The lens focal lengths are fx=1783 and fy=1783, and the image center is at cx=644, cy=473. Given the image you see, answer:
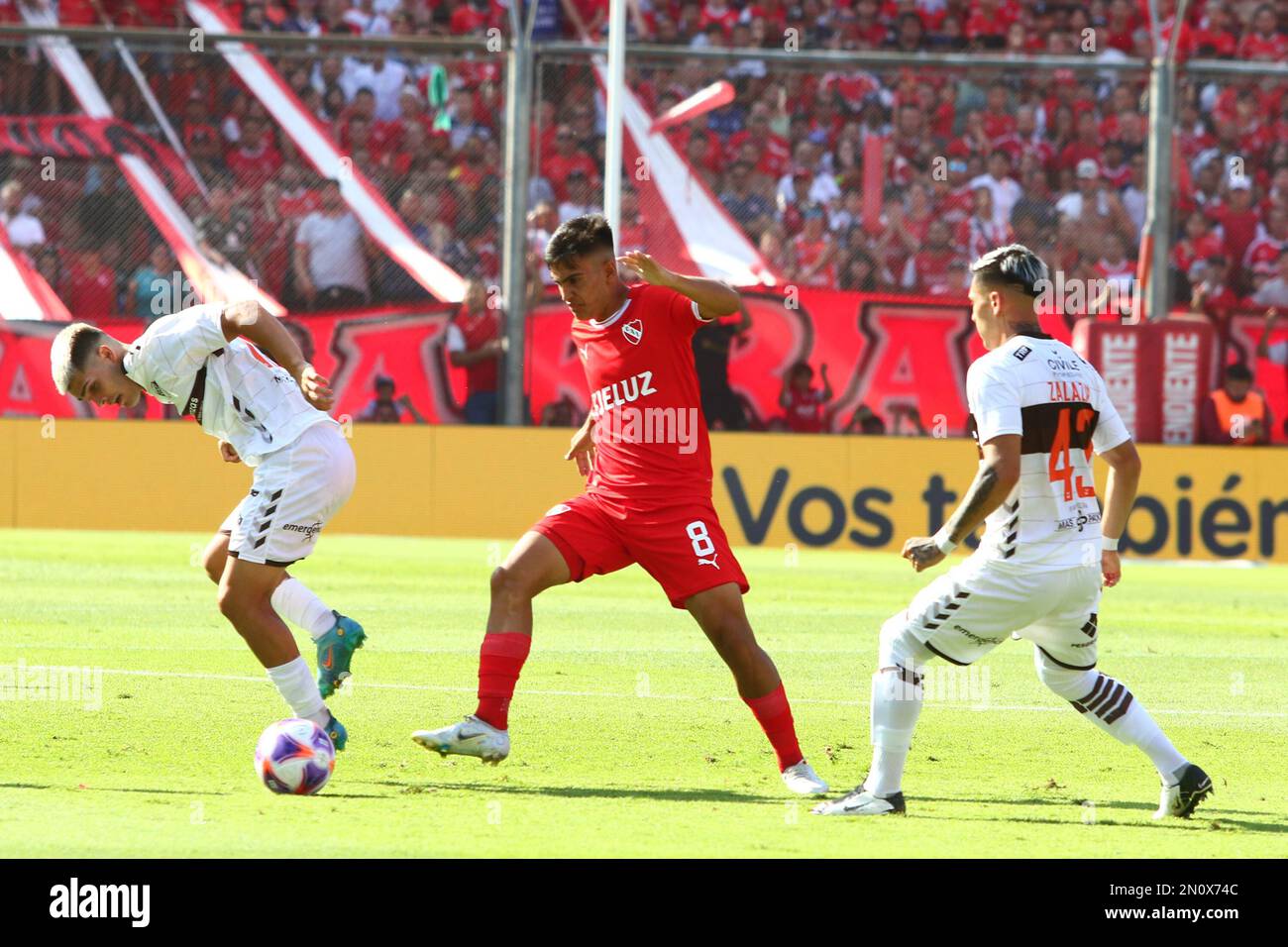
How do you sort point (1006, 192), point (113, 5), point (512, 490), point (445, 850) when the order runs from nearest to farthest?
point (445, 850)
point (512, 490)
point (1006, 192)
point (113, 5)

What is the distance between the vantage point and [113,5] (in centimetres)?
2209

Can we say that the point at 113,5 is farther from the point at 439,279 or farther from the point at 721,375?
the point at 721,375

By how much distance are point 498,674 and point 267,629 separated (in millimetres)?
939

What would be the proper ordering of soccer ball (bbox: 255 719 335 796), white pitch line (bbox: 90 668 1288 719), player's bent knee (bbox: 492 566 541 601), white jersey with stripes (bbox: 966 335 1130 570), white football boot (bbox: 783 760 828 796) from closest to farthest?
white jersey with stripes (bbox: 966 335 1130 570) < soccer ball (bbox: 255 719 335 796) < white football boot (bbox: 783 760 828 796) < player's bent knee (bbox: 492 566 541 601) < white pitch line (bbox: 90 668 1288 719)

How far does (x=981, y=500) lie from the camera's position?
593 centimetres

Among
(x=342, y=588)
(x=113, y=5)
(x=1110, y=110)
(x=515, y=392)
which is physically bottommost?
(x=342, y=588)

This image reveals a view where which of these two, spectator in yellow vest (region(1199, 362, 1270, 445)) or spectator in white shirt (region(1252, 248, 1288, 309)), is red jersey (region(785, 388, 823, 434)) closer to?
spectator in yellow vest (region(1199, 362, 1270, 445))

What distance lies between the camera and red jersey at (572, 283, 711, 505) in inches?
270

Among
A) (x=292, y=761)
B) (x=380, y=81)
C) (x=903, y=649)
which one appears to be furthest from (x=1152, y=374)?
(x=292, y=761)

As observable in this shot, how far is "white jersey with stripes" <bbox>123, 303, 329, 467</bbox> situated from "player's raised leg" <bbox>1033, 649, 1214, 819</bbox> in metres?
3.07

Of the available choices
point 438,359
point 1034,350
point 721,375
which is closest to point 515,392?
point 438,359

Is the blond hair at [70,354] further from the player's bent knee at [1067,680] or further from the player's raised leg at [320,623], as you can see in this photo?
the player's bent knee at [1067,680]

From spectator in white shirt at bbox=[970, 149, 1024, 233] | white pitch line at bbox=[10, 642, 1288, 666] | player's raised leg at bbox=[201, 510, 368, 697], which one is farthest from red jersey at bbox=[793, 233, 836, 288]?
player's raised leg at bbox=[201, 510, 368, 697]
